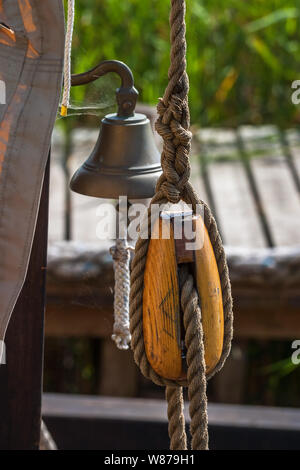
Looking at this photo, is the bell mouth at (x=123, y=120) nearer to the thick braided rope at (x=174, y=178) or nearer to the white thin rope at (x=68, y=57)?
the white thin rope at (x=68, y=57)

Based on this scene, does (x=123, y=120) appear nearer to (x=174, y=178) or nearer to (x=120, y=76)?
(x=120, y=76)

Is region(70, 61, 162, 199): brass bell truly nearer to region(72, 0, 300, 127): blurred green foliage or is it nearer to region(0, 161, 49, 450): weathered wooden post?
region(0, 161, 49, 450): weathered wooden post

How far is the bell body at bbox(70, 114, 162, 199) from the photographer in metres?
1.25

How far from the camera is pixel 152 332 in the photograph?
972 mm

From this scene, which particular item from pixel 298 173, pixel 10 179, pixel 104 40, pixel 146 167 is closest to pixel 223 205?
pixel 298 173

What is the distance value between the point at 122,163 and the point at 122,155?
13mm

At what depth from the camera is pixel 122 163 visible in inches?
50.0

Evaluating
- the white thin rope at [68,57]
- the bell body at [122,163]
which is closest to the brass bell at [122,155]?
the bell body at [122,163]

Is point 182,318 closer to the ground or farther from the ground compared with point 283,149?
closer to the ground

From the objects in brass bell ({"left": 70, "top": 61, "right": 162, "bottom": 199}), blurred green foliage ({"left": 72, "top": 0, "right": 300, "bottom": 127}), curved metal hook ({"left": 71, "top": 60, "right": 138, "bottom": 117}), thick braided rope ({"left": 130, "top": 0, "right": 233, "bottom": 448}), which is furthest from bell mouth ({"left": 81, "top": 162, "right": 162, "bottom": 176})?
blurred green foliage ({"left": 72, "top": 0, "right": 300, "bottom": 127})

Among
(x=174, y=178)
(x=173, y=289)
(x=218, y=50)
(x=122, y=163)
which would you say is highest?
(x=218, y=50)

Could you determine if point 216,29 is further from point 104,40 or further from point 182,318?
point 182,318

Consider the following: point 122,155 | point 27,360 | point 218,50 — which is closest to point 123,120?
point 122,155
